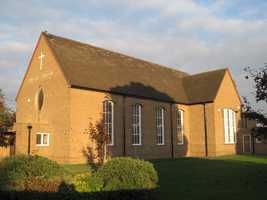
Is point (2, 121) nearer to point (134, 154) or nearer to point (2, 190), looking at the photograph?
point (134, 154)

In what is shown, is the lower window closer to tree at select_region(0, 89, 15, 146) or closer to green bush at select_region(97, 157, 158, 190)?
tree at select_region(0, 89, 15, 146)

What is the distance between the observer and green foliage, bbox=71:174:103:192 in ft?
38.7

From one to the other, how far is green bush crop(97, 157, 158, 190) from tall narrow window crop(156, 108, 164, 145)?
22.3 metres

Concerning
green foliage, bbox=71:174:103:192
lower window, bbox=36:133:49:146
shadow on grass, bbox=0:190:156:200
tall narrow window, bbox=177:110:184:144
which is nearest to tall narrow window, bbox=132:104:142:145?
tall narrow window, bbox=177:110:184:144

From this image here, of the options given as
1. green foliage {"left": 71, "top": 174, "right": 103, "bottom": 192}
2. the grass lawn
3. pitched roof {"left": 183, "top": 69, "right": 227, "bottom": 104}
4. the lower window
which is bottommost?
the grass lawn

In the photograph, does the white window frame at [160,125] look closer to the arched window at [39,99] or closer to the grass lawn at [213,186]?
the arched window at [39,99]

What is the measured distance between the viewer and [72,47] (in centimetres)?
3241

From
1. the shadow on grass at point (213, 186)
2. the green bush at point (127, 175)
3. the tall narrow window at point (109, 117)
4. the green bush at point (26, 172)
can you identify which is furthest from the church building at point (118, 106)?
the green bush at point (127, 175)

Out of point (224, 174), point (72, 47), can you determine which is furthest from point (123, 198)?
point (72, 47)

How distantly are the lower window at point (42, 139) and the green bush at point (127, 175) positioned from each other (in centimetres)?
1678

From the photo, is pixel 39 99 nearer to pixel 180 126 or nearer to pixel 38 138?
pixel 38 138

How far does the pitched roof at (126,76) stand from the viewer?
29503 millimetres

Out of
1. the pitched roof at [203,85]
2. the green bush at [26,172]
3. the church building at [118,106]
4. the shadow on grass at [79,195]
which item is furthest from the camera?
the pitched roof at [203,85]

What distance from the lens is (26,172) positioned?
39.3ft
